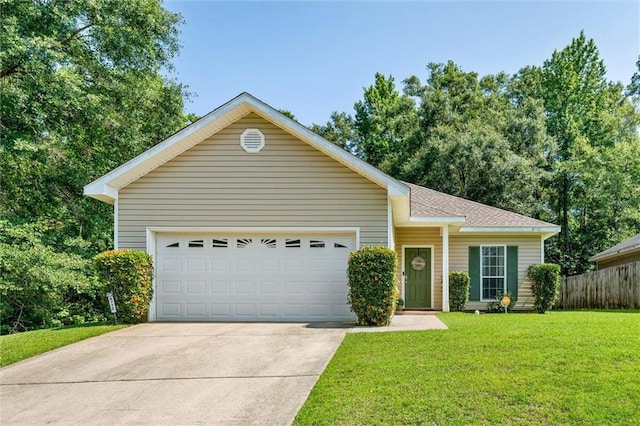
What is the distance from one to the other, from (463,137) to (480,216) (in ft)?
29.7

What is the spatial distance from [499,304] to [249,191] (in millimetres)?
8627

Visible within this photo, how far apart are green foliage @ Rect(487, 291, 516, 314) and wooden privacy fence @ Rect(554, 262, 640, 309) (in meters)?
3.67

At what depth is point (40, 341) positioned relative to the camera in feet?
27.4

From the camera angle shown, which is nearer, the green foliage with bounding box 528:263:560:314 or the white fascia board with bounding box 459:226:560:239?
the green foliage with bounding box 528:263:560:314

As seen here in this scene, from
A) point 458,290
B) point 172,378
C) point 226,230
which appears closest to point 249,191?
point 226,230

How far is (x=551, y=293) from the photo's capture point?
13930 millimetres

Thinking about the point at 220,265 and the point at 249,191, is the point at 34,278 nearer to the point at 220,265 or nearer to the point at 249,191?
the point at 220,265

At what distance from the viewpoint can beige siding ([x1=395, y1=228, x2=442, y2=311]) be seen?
578 inches

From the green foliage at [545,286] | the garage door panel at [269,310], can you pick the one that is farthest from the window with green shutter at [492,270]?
the garage door panel at [269,310]

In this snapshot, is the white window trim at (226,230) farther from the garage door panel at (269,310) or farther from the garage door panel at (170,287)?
A: the garage door panel at (269,310)

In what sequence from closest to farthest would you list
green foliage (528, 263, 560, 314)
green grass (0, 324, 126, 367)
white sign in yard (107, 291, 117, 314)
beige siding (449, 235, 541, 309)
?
green grass (0, 324, 126, 367)
white sign in yard (107, 291, 117, 314)
green foliage (528, 263, 560, 314)
beige siding (449, 235, 541, 309)

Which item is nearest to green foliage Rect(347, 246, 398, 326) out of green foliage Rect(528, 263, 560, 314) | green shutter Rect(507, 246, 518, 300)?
green foliage Rect(528, 263, 560, 314)

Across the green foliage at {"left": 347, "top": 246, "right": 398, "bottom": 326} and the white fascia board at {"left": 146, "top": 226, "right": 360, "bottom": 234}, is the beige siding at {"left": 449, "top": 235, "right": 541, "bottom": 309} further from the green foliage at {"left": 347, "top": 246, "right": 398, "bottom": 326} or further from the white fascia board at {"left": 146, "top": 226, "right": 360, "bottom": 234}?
the green foliage at {"left": 347, "top": 246, "right": 398, "bottom": 326}

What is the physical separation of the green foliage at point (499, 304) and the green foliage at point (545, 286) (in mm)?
789
